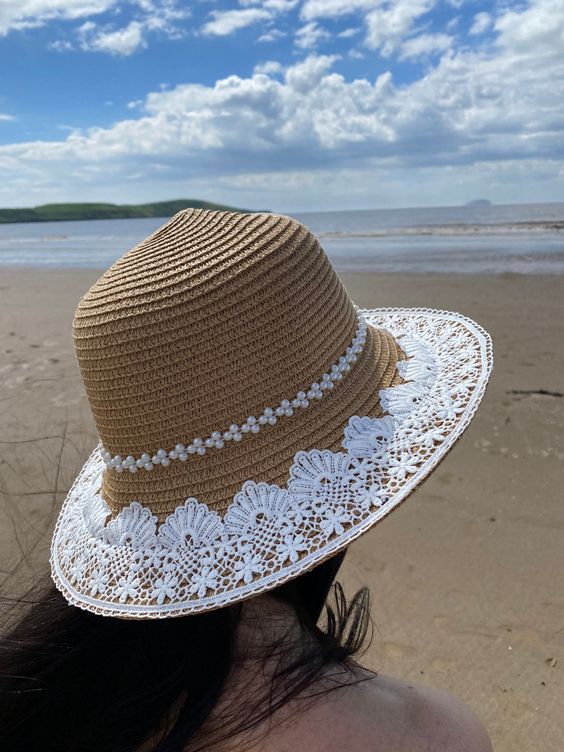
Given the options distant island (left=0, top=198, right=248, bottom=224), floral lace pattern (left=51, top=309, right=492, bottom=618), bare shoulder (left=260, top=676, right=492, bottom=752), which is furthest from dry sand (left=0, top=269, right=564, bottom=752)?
distant island (left=0, top=198, right=248, bottom=224)

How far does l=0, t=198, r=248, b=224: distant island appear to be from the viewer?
236 ft

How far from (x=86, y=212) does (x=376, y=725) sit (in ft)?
270

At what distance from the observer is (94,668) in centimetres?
103

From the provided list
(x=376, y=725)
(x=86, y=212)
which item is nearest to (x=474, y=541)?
(x=376, y=725)

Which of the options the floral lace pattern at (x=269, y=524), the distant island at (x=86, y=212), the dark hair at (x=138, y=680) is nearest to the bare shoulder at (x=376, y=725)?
the dark hair at (x=138, y=680)

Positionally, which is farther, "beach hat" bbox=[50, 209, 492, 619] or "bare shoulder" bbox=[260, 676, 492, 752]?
"beach hat" bbox=[50, 209, 492, 619]

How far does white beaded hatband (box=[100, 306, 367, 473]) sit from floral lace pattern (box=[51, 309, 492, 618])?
0.26 feet

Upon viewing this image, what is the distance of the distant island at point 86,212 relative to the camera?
71812 millimetres

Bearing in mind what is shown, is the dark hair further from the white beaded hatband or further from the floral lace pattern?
the white beaded hatband

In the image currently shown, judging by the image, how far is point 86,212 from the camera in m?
76.3

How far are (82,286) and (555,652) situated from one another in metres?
10.1

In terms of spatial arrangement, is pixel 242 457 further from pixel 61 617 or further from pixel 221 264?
pixel 61 617

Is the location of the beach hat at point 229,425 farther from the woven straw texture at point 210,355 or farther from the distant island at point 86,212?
the distant island at point 86,212

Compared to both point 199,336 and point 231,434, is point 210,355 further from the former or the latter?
point 231,434
